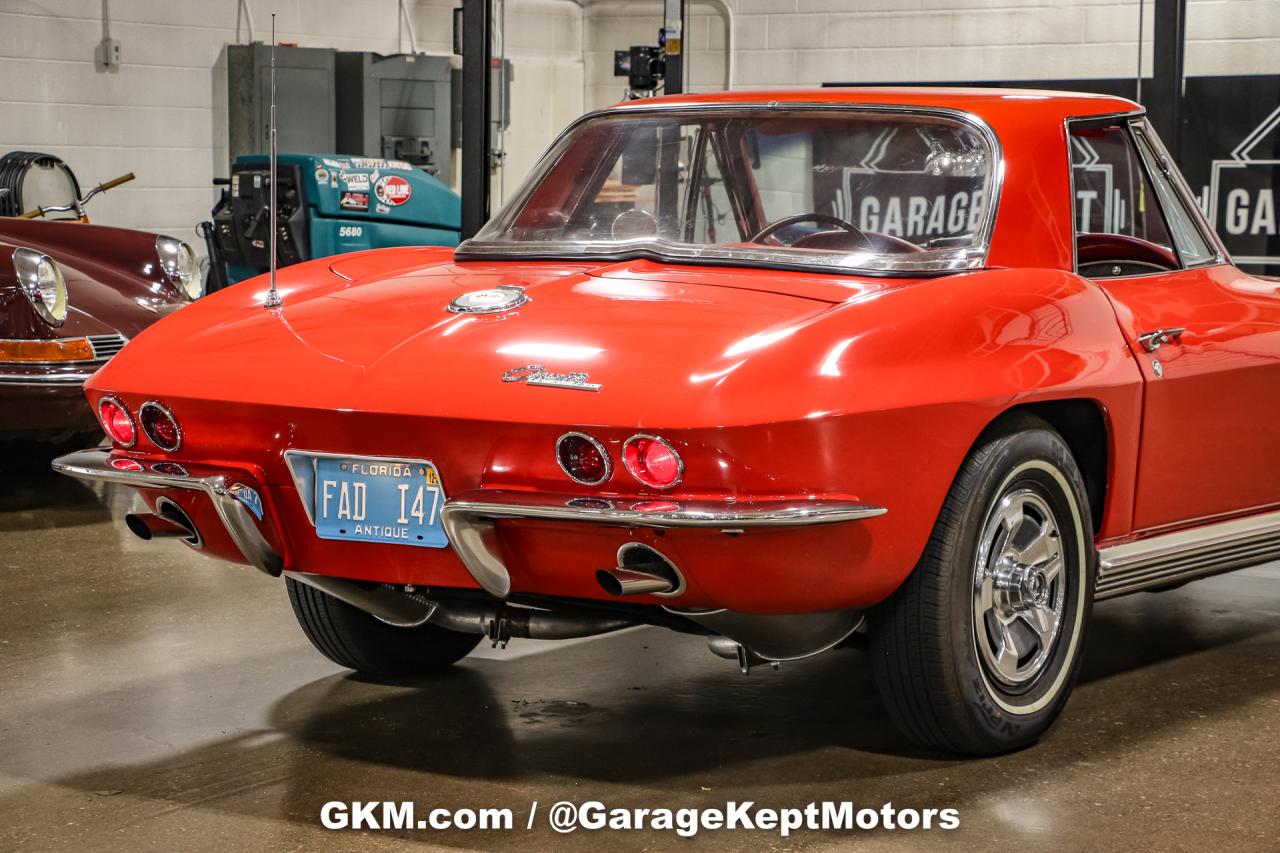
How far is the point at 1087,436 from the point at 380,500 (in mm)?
1496

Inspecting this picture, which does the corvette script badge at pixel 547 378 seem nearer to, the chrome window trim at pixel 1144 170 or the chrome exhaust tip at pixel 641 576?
the chrome exhaust tip at pixel 641 576

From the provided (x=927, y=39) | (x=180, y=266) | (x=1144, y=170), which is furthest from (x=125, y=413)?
(x=927, y=39)

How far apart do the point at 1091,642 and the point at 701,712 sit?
1.23 m

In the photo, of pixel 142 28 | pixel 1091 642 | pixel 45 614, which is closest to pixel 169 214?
pixel 142 28

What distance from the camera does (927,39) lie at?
1147cm

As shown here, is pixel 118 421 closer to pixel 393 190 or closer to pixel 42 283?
pixel 42 283

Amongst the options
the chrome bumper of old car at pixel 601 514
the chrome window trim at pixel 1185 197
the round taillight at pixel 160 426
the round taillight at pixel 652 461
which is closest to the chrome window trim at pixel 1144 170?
the chrome window trim at pixel 1185 197

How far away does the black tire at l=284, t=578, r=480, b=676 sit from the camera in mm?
3859

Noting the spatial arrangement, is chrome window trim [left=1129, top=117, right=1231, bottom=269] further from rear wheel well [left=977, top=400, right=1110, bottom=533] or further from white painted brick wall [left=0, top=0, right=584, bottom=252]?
white painted brick wall [left=0, top=0, right=584, bottom=252]

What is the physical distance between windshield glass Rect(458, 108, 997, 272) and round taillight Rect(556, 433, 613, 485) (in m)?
0.78

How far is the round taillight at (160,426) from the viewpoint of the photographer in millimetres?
3260

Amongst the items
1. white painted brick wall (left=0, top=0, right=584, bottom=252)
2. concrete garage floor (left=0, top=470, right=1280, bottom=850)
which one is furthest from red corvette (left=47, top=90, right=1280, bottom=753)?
white painted brick wall (left=0, top=0, right=584, bottom=252)

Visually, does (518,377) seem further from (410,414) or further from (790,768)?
(790,768)

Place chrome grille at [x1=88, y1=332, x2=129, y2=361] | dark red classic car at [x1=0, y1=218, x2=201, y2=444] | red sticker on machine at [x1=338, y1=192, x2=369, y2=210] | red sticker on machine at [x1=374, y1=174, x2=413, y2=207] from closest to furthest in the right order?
1. dark red classic car at [x1=0, y1=218, x2=201, y2=444]
2. chrome grille at [x1=88, y1=332, x2=129, y2=361]
3. red sticker on machine at [x1=338, y1=192, x2=369, y2=210]
4. red sticker on machine at [x1=374, y1=174, x2=413, y2=207]
